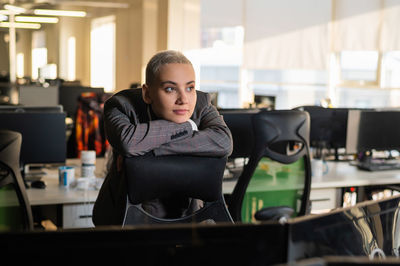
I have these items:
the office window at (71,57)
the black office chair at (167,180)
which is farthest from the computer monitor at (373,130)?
the office window at (71,57)

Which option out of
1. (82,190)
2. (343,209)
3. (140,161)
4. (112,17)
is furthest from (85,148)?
(112,17)

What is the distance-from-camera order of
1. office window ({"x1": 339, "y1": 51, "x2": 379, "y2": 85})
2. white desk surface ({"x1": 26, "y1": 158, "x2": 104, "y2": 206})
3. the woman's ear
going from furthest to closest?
office window ({"x1": 339, "y1": 51, "x2": 379, "y2": 85}) < white desk surface ({"x1": 26, "y1": 158, "x2": 104, "y2": 206}) < the woman's ear

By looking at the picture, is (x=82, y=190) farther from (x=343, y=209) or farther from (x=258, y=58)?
(x=258, y=58)

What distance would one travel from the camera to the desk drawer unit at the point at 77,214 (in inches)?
107

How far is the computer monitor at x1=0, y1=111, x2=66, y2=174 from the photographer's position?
3.02m

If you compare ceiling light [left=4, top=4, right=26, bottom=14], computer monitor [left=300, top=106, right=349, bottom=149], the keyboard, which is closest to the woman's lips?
computer monitor [left=300, top=106, right=349, bottom=149]

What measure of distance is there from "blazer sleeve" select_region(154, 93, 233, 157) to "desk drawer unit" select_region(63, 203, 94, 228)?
1076 millimetres

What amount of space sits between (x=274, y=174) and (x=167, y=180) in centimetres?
129

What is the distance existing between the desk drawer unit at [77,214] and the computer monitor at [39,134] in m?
0.50

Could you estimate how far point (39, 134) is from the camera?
3084 mm

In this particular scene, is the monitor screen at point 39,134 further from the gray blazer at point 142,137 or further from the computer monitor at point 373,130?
the computer monitor at point 373,130

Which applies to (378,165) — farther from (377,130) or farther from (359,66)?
(359,66)

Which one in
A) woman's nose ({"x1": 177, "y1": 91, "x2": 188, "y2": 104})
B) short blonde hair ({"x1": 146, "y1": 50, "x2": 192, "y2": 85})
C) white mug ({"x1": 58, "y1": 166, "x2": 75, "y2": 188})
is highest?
short blonde hair ({"x1": 146, "y1": 50, "x2": 192, "y2": 85})

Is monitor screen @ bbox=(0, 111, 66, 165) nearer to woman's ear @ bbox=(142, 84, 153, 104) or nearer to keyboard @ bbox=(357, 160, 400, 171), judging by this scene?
woman's ear @ bbox=(142, 84, 153, 104)
